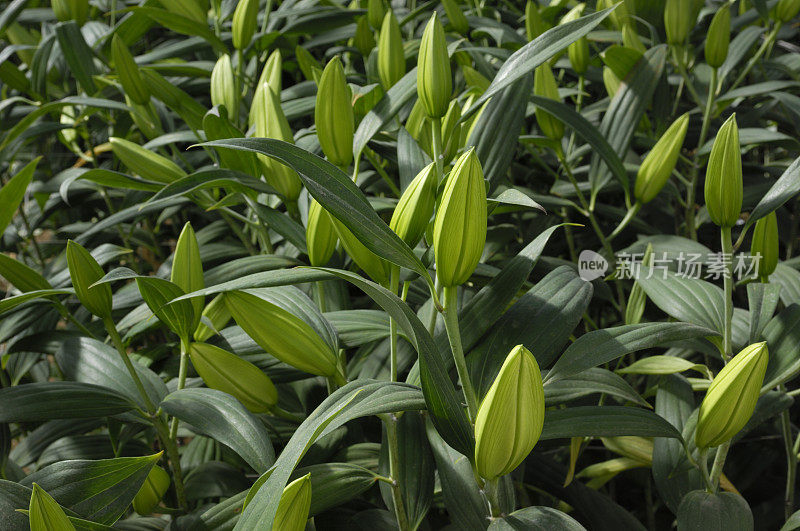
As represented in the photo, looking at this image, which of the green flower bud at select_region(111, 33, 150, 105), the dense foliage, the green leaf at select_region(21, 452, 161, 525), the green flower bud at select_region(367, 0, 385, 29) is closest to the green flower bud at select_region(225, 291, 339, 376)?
the dense foliage

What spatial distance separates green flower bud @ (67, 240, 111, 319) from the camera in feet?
1.74

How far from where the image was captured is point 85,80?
96 centimetres

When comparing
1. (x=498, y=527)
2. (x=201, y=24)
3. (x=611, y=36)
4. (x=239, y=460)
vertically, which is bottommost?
(x=239, y=460)

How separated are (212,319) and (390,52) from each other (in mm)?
336

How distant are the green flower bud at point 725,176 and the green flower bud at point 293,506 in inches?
13.5

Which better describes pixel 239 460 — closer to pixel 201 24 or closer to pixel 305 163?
pixel 305 163

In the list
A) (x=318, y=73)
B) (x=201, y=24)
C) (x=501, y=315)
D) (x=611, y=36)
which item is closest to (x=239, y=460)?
(x=501, y=315)

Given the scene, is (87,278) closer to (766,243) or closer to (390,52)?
(390,52)

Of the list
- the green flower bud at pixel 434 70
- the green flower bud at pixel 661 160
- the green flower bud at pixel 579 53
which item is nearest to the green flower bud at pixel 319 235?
the green flower bud at pixel 434 70

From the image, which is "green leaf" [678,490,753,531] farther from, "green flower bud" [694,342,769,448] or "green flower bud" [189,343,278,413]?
"green flower bud" [189,343,278,413]

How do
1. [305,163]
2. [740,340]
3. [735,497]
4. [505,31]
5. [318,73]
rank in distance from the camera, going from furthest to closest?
[505,31] < [318,73] < [740,340] < [735,497] < [305,163]

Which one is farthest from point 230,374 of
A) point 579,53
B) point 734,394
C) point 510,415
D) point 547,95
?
point 579,53

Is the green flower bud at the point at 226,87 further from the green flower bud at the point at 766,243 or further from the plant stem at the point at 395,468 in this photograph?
the green flower bud at the point at 766,243

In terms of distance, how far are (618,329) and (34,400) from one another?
0.44 metres
